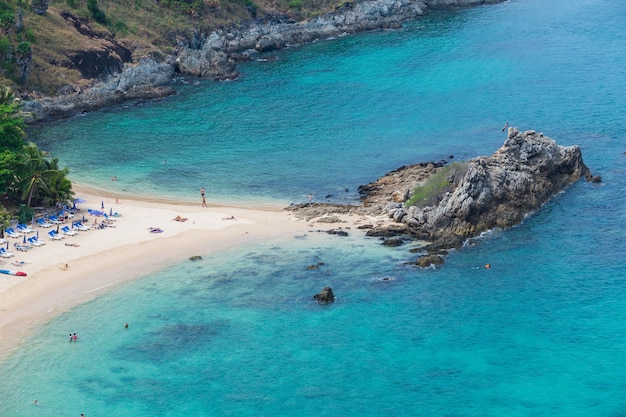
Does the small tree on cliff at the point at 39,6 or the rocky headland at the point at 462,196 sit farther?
the small tree on cliff at the point at 39,6

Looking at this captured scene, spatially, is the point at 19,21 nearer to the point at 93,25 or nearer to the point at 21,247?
the point at 93,25

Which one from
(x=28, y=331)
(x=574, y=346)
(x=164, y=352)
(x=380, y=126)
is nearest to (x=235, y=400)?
(x=164, y=352)

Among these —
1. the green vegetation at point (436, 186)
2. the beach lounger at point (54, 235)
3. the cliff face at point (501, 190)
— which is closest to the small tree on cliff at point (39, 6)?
the beach lounger at point (54, 235)

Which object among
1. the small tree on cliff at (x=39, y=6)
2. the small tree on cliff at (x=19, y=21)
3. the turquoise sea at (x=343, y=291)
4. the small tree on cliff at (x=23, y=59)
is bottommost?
the turquoise sea at (x=343, y=291)

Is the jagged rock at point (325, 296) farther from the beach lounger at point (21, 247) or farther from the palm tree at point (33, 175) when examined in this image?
the palm tree at point (33, 175)

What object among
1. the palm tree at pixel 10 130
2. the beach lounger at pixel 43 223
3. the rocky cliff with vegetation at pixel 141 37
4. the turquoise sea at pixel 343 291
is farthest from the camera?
the rocky cliff with vegetation at pixel 141 37

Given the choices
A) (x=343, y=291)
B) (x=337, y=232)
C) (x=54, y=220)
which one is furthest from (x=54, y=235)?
(x=343, y=291)

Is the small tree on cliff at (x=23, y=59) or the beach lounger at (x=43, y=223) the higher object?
the small tree on cliff at (x=23, y=59)
